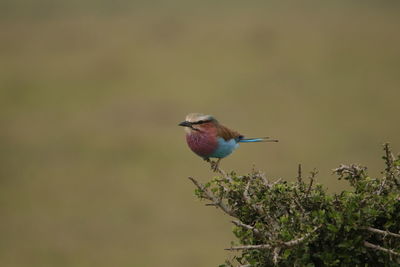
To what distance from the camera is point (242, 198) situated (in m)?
2.95

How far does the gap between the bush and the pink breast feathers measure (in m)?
1.32

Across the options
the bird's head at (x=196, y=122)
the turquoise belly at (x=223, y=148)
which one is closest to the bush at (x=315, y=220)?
the bird's head at (x=196, y=122)

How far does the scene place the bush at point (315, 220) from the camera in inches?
Answer: 102

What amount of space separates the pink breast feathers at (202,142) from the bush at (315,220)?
1325 millimetres

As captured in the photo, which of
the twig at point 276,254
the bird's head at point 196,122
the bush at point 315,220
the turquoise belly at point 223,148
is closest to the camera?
the twig at point 276,254

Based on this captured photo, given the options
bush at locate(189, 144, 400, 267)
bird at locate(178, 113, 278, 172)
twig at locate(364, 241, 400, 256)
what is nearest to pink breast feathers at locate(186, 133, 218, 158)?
bird at locate(178, 113, 278, 172)

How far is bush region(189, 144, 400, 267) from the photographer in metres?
2.59

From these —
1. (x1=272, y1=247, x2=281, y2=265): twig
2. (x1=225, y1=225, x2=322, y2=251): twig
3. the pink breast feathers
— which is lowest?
(x1=272, y1=247, x2=281, y2=265): twig

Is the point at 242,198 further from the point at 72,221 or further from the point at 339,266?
the point at 72,221

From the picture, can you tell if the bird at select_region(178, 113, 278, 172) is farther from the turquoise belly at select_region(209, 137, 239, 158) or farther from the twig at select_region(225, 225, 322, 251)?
the twig at select_region(225, 225, 322, 251)

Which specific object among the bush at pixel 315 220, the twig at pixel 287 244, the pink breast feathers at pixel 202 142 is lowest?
the twig at pixel 287 244

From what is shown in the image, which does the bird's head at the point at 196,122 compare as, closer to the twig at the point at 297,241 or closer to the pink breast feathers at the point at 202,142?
the pink breast feathers at the point at 202,142

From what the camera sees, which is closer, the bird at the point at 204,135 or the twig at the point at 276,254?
the twig at the point at 276,254

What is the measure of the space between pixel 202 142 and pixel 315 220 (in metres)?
1.80
